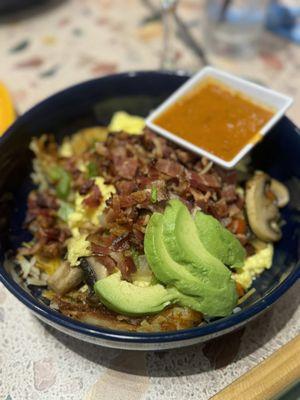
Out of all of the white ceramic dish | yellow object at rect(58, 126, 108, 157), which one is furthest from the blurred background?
the white ceramic dish

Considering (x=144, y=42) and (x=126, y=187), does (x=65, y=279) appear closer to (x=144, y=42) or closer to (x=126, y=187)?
(x=126, y=187)

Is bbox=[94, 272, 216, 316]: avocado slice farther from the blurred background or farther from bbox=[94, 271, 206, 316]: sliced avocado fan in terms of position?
the blurred background

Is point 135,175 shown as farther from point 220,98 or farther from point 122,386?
point 122,386

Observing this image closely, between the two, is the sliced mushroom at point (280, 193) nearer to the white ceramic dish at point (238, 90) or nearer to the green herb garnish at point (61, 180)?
the white ceramic dish at point (238, 90)

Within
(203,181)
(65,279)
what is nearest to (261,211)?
(203,181)

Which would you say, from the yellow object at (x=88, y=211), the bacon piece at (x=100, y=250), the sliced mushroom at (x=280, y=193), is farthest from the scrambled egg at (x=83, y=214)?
the sliced mushroom at (x=280, y=193)

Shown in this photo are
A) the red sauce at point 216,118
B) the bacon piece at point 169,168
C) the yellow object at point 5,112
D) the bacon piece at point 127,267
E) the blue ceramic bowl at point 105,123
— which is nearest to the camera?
the blue ceramic bowl at point 105,123

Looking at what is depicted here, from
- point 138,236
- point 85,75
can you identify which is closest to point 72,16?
point 85,75
